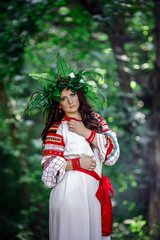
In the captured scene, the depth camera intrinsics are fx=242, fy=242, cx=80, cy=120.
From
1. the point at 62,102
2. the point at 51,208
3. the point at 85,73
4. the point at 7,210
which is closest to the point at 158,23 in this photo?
the point at 85,73

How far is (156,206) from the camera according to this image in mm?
4301

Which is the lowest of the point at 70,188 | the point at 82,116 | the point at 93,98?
the point at 70,188

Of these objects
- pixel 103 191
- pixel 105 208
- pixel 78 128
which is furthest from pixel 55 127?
pixel 105 208

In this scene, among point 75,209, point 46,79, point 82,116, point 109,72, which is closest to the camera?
point 75,209

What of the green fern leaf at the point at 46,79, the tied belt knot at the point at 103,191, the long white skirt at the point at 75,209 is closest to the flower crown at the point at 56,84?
the green fern leaf at the point at 46,79

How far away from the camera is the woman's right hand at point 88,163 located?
1904 millimetres

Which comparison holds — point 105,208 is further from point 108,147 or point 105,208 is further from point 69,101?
point 69,101

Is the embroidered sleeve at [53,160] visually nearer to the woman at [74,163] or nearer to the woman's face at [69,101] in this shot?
the woman at [74,163]

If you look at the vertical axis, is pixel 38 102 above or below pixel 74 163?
above

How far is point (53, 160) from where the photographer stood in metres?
1.86

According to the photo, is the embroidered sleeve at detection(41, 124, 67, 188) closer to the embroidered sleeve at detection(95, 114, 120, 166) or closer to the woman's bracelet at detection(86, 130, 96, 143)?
the woman's bracelet at detection(86, 130, 96, 143)

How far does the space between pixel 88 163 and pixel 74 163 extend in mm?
110

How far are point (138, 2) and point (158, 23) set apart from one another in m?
0.48

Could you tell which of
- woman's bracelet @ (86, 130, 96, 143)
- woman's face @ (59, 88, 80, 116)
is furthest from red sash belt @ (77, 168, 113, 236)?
woman's face @ (59, 88, 80, 116)
